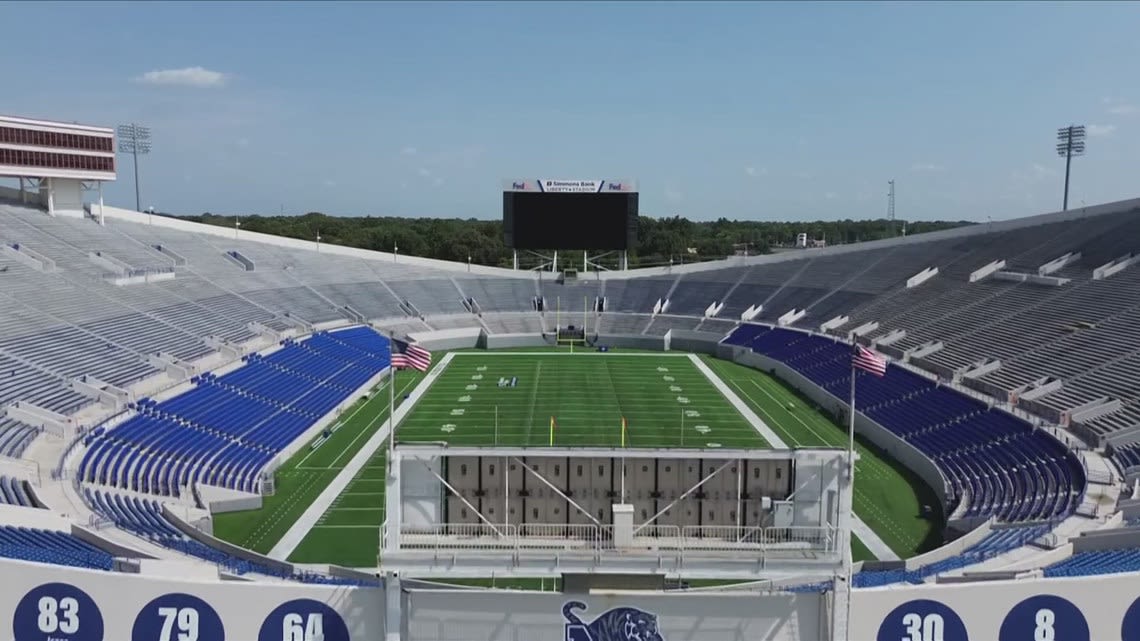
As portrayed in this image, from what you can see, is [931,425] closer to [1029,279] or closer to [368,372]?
[1029,279]

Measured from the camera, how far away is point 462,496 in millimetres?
10727

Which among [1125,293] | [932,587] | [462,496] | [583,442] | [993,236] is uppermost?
[993,236]

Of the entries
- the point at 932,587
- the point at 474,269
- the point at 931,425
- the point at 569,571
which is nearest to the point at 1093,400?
the point at 931,425

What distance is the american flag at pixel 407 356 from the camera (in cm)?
1537

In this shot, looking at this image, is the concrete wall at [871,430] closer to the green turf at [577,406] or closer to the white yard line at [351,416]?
the green turf at [577,406]

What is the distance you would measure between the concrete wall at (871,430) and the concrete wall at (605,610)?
12.3m

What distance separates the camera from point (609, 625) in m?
10.1

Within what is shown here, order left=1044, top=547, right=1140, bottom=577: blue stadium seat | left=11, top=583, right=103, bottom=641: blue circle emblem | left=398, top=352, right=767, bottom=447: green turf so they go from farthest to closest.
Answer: left=398, top=352, right=767, bottom=447: green turf, left=1044, top=547, right=1140, bottom=577: blue stadium seat, left=11, top=583, right=103, bottom=641: blue circle emblem

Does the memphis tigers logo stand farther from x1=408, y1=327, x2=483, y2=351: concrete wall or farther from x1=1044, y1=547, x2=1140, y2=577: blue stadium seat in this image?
x1=408, y1=327, x2=483, y2=351: concrete wall

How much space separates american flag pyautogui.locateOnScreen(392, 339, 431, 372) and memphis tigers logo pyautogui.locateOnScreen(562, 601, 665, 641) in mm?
6663

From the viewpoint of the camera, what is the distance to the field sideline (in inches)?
771

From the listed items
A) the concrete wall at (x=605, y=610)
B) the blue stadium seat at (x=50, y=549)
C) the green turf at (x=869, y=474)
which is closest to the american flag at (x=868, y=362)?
the green turf at (x=869, y=474)

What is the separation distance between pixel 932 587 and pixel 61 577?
11.1m

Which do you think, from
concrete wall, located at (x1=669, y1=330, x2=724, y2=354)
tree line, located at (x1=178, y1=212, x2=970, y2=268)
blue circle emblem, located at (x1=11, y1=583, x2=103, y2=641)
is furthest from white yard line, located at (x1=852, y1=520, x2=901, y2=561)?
tree line, located at (x1=178, y1=212, x2=970, y2=268)
